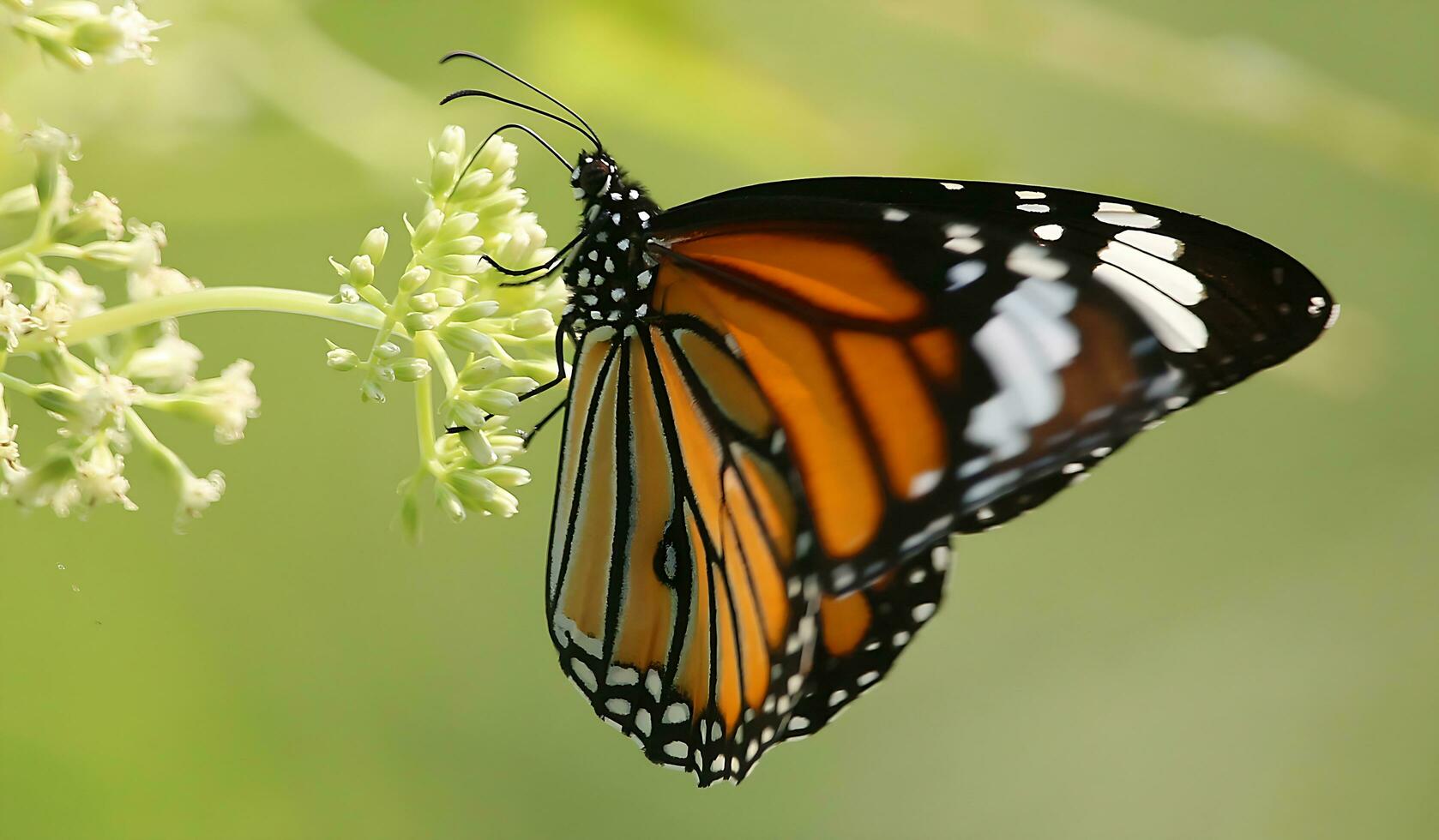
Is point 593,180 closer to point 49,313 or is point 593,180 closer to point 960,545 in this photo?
point 49,313

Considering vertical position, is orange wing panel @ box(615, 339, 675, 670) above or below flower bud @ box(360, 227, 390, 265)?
below

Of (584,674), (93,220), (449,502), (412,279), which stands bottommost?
(584,674)

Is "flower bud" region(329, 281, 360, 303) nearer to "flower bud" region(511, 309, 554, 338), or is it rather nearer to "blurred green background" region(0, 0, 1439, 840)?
"flower bud" region(511, 309, 554, 338)

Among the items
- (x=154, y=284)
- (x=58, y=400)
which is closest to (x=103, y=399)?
(x=58, y=400)

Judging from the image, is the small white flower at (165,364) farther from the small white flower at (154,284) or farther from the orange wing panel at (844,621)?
the orange wing panel at (844,621)

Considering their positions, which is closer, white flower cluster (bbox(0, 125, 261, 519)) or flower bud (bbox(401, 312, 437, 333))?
white flower cluster (bbox(0, 125, 261, 519))

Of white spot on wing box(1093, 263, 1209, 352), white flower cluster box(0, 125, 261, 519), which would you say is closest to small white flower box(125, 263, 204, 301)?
white flower cluster box(0, 125, 261, 519)
